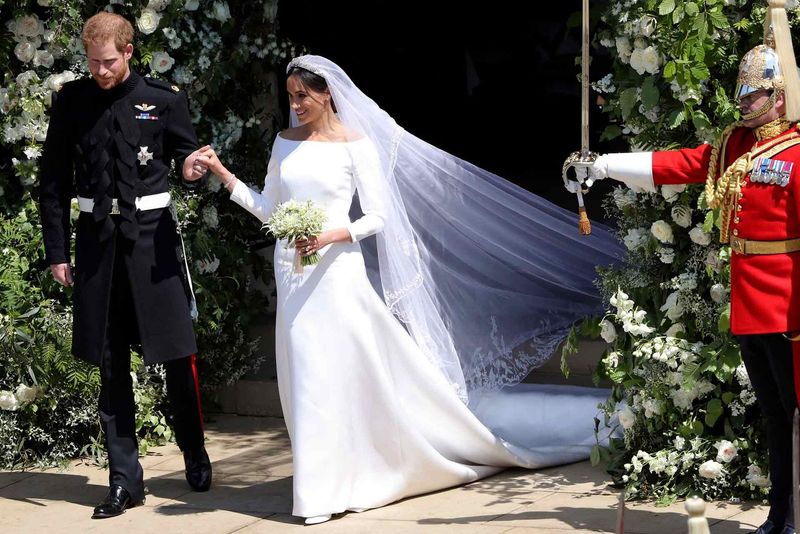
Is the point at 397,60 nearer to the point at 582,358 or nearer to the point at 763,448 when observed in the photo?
the point at 582,358

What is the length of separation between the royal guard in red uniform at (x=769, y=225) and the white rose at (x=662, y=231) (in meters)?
0.68

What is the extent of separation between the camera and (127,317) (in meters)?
5.41

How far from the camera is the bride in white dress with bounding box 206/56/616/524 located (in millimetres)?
5062

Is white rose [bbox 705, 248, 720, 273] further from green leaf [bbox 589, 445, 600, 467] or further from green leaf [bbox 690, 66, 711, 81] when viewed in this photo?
green leaf [bbox 589, 445, 600, 467]

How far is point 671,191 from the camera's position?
492 centimetres

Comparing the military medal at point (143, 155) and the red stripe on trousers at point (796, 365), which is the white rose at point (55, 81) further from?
the red stripe on trousers at point (796, 365)

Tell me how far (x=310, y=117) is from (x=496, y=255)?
3.87 ft

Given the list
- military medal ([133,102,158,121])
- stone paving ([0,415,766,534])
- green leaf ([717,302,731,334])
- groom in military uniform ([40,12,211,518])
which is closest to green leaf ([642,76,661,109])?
green leaf ([717,302,731,334])

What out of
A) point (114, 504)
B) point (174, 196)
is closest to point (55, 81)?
point (174, 196)

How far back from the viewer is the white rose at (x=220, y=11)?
21.6 ft

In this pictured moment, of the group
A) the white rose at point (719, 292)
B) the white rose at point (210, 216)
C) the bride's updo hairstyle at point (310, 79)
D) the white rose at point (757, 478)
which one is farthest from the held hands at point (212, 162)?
the white rose at point (757, 478)

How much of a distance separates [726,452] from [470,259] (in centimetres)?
147

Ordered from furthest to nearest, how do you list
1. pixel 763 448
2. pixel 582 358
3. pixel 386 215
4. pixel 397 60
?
pixel 397 60 → pixel 582 358 → pixel 386 215 → pixel 763 448

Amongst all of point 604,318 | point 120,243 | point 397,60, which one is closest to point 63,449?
point 120,243
